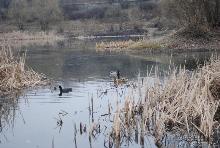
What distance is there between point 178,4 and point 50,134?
30867 millimetres

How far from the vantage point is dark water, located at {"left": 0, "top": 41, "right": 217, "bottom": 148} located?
13.6 m

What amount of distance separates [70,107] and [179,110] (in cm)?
537

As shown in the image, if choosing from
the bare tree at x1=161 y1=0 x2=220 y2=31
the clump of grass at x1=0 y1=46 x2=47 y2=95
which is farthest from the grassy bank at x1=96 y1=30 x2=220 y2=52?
the clump of grass at x1=0 y1=46 x2=47 y2=95

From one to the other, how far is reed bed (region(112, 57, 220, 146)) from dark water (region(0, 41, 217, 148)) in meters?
0.47

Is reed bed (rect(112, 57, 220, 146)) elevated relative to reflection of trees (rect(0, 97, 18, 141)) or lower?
elevated

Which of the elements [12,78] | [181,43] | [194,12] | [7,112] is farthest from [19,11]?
[7,112]

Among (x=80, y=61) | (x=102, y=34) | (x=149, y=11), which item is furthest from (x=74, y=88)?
(x=149, y=11)

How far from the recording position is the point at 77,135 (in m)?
13.8

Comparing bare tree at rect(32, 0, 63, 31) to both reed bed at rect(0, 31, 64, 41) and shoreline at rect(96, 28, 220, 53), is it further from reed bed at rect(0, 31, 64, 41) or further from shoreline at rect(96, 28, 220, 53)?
shoreline at rect(96, 28, 220, 53)

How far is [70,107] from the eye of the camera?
1792 centimetres

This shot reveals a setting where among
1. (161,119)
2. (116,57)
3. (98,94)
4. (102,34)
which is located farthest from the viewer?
(102,34)

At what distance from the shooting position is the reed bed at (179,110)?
1269 cm

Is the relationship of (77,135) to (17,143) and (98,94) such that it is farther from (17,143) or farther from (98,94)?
(98,94)

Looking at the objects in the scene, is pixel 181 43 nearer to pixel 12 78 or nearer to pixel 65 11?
pixel 12 78
